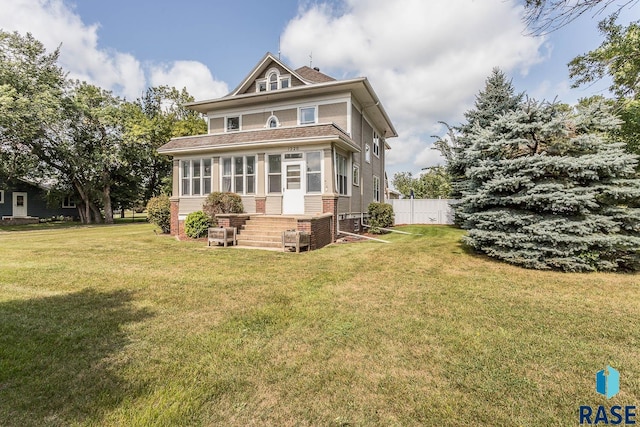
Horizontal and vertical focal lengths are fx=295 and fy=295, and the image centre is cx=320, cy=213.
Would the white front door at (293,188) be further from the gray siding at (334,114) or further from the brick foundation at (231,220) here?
the gray siding at (334,114)

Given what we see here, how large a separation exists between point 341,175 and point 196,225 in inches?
251

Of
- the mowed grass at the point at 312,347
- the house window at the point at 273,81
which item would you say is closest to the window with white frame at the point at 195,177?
the house window at the point at 273,81

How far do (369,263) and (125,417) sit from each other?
19.5 ft

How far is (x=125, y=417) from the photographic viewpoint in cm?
210

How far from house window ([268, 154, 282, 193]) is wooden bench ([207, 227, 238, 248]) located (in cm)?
293

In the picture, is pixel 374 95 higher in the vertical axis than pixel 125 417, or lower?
higher

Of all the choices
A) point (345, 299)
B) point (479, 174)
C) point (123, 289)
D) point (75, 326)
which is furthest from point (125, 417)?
point (479, 174)

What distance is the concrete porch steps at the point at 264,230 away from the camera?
10117mm

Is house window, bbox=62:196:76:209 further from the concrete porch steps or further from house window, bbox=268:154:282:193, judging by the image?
the concrete porch steps

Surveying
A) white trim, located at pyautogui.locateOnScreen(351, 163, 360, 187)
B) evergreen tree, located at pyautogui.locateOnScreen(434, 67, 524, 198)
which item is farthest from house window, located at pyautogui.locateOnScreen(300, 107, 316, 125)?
evergreen tree, located at pyautogui.locateOnScreen(434, 67, 524, 198)

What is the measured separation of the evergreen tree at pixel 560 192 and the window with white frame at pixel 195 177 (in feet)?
36.6

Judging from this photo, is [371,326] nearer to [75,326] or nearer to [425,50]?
[75,326]

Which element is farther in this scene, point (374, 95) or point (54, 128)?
point (54, 128)

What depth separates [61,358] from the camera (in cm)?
288
